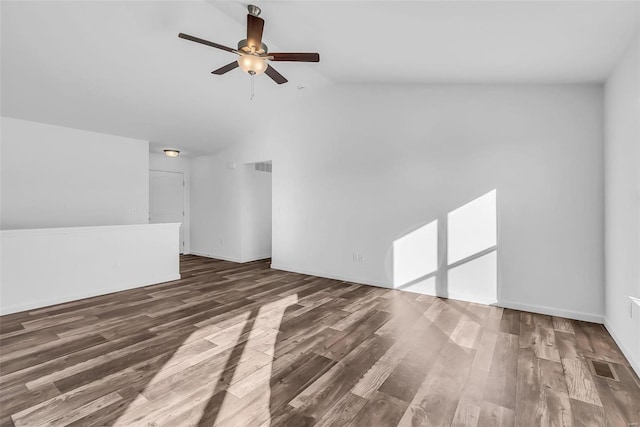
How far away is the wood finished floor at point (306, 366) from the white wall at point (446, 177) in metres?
0.80

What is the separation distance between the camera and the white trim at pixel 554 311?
11.2 ft

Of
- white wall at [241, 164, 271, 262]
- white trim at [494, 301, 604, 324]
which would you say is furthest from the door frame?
white trim at [494, 301, 604, 324]

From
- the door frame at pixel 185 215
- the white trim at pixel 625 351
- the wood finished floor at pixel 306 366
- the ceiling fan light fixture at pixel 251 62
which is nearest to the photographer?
the wood finished floor at pixel 306 366

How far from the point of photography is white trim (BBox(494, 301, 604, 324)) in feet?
11.2

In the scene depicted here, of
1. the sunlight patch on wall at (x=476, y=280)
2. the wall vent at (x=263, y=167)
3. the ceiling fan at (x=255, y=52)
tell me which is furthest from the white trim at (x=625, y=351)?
the wall vent at (x=263, y=167)

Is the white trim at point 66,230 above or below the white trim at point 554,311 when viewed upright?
above

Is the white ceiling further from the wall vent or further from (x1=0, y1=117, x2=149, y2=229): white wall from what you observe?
the wall vent

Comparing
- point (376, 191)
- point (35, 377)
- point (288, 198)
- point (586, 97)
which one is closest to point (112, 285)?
point (35, 377)

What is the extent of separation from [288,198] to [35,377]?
428 cm

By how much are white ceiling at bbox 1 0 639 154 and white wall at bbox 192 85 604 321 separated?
1.10ft

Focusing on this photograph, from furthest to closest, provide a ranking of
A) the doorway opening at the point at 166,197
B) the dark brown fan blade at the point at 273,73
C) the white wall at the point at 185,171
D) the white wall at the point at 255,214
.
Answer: the white wall at the point at 185,171 < the doorway opening at the point at 166,197 < the white wall at the point at 255,214 < the dark brown fan blade at the point at 273,73

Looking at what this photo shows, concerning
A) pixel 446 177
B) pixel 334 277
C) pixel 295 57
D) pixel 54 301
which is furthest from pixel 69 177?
pixel 446 177

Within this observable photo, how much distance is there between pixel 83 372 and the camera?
2.28 metres

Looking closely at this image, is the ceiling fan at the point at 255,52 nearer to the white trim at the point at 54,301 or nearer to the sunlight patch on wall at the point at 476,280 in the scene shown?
the sunlight patch on wall at the point at 476,280
